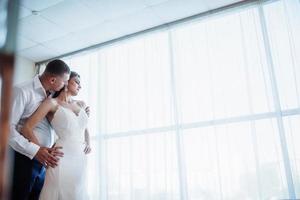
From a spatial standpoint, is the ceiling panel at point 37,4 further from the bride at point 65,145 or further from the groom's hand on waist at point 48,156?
the groom's hand on waist at point 48,156

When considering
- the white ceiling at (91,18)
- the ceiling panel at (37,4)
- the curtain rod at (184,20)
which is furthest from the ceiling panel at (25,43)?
the ceiling panel at (37,4)

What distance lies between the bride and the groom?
64 mm

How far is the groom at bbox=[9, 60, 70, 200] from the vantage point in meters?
1.86

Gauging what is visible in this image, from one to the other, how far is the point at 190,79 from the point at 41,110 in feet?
4.66

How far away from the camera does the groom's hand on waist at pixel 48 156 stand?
1908mm

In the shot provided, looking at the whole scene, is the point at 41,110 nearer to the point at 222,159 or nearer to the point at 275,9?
the point at 222,159

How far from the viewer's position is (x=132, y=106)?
3.09 meters

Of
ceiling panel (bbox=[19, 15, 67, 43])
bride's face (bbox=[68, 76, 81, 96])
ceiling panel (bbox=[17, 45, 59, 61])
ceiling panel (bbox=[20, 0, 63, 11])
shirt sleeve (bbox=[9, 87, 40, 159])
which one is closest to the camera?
shirt sleeve (bbox=[9, 87, 40, 159])

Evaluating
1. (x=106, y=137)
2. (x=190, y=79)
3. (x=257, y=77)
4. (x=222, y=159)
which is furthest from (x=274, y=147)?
(x=106, y=137)

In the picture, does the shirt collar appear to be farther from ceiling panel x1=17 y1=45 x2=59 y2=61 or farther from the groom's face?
ceiling panel x1=17 y1=45 x2=59 y2=61

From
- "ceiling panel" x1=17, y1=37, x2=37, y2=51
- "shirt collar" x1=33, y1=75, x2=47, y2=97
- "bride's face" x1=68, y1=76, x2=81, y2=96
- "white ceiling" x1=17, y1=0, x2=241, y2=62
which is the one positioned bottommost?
"shirt collar" x1=33, y1=75, x2=47, y2=97

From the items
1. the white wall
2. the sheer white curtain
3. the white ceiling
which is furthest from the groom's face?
the white wall

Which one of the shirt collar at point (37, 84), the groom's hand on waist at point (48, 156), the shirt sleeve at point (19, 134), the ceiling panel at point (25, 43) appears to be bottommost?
the groom's hand on waist at point (48, 156)

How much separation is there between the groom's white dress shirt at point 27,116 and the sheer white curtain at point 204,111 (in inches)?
41.0
